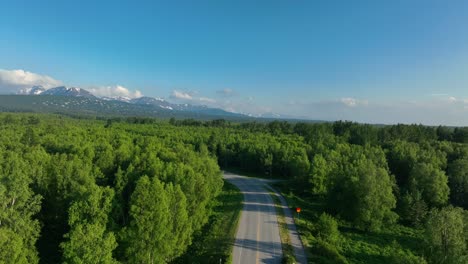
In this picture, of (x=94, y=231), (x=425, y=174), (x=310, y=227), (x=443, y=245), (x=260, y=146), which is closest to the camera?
(x=94, y=231)

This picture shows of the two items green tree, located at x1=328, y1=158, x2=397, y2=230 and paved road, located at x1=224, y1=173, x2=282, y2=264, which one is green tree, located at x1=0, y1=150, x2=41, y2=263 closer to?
paved road, located at x1=224, y1=173, x2=282, y2=264

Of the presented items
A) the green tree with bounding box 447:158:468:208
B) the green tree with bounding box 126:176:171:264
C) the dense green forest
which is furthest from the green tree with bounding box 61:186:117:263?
the green tree with bounding box 447:158:468:208

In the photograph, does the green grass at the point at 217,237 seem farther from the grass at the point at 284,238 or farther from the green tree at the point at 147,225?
the grass at the point at 284,238

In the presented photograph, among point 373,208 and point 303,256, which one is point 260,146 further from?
point 303,256

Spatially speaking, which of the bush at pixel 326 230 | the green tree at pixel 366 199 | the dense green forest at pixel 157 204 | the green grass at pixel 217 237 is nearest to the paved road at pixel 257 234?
the green grass at pixel 217 237

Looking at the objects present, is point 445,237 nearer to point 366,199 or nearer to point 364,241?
point 364,241

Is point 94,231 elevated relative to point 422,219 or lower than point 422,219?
elevated

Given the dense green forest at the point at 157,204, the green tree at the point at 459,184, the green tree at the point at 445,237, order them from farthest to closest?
1. the green tree at the point at 459,184
2. the green tree at the point at 445,237
3. the dense green forest at the point at 157,204

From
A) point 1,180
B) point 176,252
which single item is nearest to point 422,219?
point 176,252
